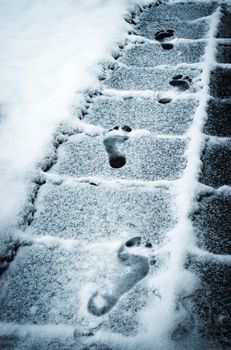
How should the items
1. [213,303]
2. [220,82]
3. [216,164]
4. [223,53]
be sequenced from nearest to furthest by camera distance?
[213,303] < [216,164] < [220,82] < [223,53]

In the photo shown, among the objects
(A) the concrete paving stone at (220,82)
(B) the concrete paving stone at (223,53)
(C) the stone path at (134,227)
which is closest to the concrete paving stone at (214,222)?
(C) the stone path at (134,227)

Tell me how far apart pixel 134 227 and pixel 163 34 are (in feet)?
4.25

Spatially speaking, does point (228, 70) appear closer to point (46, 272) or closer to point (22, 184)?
point (22, 184)

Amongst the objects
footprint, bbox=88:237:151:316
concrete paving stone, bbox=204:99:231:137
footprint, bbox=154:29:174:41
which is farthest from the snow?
concrete paving stone, bbox=204:99:231:137

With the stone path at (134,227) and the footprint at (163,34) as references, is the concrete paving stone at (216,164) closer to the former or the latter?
the stone path at (134,227)

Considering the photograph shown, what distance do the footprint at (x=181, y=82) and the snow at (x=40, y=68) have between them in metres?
0.38

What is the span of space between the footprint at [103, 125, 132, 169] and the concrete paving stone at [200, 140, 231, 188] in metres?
0.30

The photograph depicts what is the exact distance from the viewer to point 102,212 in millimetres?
994

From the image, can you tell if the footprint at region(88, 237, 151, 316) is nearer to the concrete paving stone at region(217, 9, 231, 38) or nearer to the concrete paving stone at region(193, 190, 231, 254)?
the concrete paving stone at region(193, 190, 231, 254)

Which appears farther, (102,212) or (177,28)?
(177,28)

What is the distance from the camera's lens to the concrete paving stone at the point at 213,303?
71 centimetres

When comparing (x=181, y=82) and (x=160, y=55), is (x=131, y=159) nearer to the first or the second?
(x=181, y=82)

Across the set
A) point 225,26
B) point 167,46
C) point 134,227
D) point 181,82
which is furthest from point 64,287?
point 225,26

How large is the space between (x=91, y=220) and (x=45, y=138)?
43 centimetres
